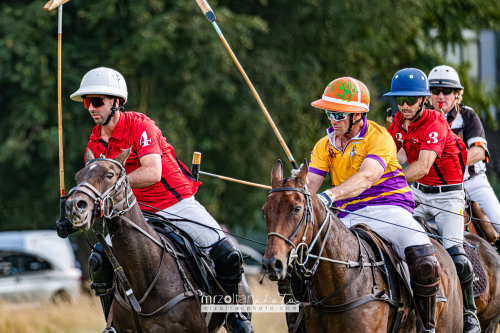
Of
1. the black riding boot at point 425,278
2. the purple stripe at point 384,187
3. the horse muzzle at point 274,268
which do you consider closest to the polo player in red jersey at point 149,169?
the purple stripe at point 384,187

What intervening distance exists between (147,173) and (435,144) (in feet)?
9.04

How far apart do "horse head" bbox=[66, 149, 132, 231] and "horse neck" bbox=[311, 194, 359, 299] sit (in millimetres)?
1461

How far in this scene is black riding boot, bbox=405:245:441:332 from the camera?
565 centimetres

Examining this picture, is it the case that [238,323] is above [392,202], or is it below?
below

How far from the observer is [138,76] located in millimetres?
13867

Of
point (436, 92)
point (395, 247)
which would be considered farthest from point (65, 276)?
point (395, 247)

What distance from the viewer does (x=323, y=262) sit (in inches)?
202

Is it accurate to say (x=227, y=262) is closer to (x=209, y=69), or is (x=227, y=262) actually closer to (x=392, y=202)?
(x=392, y=202)

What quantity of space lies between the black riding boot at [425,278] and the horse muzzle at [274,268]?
165 cm

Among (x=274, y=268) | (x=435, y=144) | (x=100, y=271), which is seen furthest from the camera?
(x=435, y=144)

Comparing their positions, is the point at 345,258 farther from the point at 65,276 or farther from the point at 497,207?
the point at 65,276

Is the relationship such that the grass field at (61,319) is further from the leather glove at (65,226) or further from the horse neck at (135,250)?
the leather glove at (65,226)

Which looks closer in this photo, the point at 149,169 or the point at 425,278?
the point at 425,278

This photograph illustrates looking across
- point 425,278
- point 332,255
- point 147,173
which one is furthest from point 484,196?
point 147,173
